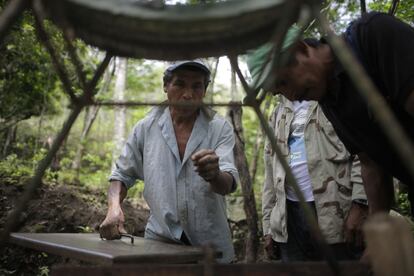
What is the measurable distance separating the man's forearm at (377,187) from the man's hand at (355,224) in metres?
0.35

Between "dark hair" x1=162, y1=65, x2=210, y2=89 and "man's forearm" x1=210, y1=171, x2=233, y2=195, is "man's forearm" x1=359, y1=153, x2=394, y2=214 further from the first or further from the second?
"dark hair" x1=162, y1=65, x2=210, y2=89

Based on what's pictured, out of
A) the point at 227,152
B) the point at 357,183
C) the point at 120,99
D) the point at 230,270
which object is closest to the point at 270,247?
the point at 357,183

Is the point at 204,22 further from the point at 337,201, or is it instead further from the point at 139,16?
the point at 337,201

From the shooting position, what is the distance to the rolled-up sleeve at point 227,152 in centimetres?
246

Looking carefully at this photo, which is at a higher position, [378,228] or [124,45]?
[124,45]

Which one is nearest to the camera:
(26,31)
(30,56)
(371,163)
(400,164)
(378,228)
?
(378,228)

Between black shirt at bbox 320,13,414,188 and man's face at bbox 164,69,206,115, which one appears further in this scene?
man's face at bbox 164,69,206,115

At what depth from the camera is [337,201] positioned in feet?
8.87

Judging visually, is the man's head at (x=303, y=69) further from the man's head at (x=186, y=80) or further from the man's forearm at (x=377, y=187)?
the man's head at (x=186, y=80)

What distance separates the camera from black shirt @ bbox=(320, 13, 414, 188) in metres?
1.71

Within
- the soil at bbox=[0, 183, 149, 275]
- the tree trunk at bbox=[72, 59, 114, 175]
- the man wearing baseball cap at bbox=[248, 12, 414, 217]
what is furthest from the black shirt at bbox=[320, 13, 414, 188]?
the tree trunk at bbox=[72, 59, 114, 175]

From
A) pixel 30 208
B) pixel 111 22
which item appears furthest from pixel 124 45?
pixel 30 208

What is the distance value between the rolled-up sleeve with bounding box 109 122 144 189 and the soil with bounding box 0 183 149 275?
6.87 ft

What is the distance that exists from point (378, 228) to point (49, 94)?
8.53 metres
